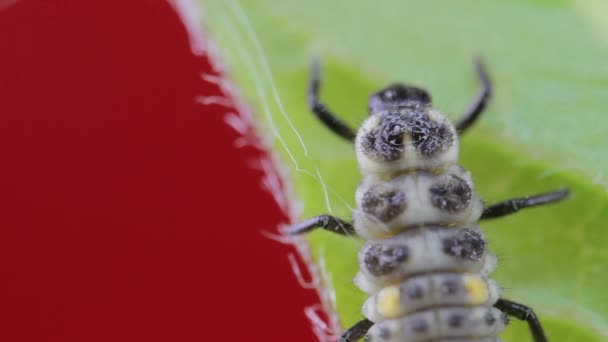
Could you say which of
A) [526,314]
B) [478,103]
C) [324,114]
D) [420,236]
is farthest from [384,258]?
[478,103]

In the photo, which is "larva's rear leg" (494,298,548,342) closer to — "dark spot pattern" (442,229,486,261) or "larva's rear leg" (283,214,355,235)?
"dark spot pattern" (442,229,486,261)

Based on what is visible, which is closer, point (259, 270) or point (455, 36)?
point (259, 270)

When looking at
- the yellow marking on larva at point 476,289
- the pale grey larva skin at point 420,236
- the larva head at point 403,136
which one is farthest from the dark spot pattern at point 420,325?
the larva head at point 403,136

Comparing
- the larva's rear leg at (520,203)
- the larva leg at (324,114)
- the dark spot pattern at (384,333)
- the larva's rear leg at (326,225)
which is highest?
the larva leg at (324,114)

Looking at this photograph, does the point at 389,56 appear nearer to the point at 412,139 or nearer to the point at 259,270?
the point at 412,139

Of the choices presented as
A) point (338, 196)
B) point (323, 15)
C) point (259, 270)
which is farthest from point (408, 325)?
point (323, 15)

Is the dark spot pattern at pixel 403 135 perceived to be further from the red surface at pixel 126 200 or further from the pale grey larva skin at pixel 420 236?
the red surface at pixel 126 200
